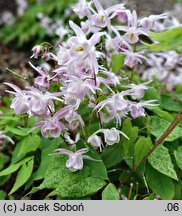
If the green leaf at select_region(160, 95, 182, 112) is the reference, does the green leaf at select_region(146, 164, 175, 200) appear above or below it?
above

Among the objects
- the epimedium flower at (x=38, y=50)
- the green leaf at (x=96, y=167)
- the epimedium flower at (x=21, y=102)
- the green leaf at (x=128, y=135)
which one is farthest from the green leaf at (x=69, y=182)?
the epimedium flower at (x=38, y=50)

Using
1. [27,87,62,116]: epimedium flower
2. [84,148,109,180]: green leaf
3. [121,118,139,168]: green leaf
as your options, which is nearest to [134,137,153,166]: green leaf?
[121,118,139,168]: green leaf

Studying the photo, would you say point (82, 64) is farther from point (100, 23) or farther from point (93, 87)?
point (100, 23)

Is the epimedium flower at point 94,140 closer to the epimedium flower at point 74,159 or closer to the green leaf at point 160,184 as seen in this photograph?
the epimedium flower at point 74,159

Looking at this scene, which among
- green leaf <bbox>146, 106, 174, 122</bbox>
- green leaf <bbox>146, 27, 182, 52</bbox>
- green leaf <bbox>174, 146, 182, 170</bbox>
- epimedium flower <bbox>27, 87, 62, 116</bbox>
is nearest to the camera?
green leaf <bbox>146, 27, 182, 52</bbox>

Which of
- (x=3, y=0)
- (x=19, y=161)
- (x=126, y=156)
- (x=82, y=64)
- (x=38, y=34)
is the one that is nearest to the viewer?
(x=82, y=64)

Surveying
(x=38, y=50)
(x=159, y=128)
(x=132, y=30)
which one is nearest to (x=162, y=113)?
(x=159, y=128)

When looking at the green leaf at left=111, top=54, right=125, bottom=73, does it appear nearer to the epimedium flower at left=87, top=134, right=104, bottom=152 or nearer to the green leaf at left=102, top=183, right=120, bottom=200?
the epimedium flower at left=87, top=134, right=104, bottom=152

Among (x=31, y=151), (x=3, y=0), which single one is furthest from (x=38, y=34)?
(x=31, y=151)
